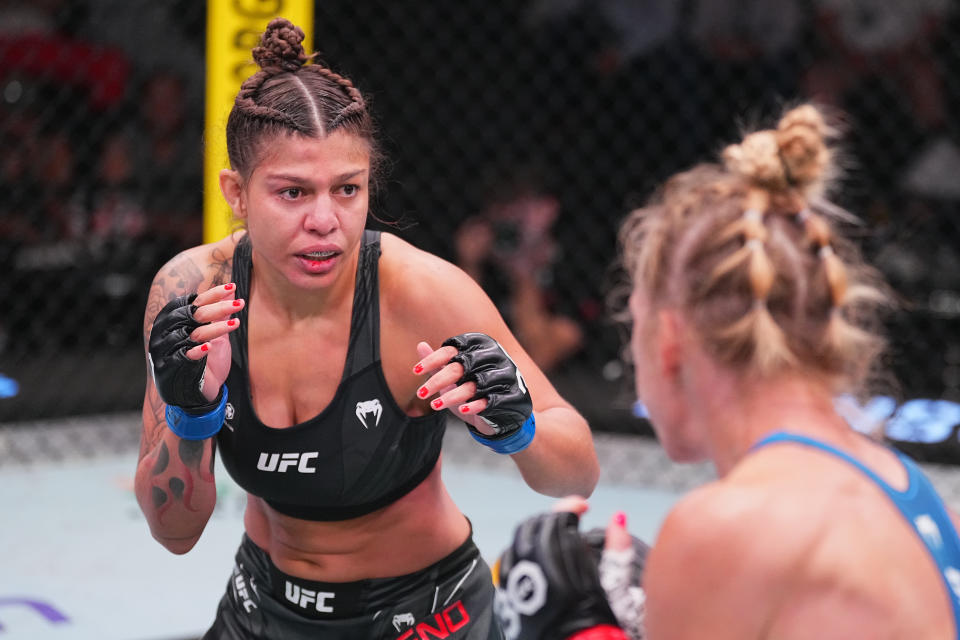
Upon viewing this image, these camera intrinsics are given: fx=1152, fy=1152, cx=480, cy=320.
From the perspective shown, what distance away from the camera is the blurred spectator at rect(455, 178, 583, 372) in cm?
456

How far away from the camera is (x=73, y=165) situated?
4.76 metres

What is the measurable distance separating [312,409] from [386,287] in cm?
19

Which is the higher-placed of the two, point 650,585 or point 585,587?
point 650,585

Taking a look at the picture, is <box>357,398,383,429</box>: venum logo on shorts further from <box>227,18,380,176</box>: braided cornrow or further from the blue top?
the blue top

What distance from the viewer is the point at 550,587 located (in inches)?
45.8

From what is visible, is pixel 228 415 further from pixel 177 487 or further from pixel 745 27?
pixel 745 27

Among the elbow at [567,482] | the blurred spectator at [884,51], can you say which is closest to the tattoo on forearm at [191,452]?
the elbow at [567,482]

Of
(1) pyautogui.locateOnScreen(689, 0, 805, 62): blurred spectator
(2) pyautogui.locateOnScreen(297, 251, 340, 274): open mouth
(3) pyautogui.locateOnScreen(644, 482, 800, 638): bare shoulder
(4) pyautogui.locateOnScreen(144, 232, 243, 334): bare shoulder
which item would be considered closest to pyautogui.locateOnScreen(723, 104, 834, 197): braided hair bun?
(3) pyautogui.locateOnScreen(644, 482, 800, 638): bare shoulder

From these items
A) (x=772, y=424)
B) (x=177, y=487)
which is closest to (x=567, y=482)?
(x=177, y=487)

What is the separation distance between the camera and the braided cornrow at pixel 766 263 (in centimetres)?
96

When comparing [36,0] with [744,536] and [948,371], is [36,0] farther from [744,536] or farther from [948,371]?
[744,536]

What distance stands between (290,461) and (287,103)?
0.47 metres

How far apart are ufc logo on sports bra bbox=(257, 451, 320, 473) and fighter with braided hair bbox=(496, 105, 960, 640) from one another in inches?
19.7

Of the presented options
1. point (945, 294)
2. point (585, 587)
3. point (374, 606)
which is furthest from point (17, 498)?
point (945, 294)
